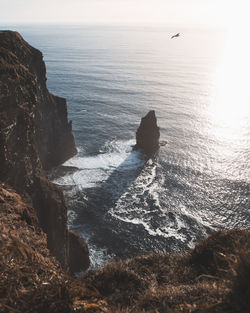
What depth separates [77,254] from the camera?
3131 centimetres

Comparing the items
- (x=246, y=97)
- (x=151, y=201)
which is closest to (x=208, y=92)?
(x=246, y=97)

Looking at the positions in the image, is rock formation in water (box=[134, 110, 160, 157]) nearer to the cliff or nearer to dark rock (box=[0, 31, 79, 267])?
dark rock (box=[0, 31, 79, 267])

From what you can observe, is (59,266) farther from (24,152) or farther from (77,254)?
(77,254)

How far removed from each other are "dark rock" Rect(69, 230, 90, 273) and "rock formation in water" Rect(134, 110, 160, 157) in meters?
35.1

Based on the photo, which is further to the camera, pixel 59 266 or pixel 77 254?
pixel 77 254

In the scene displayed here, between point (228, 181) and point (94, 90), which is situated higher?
point (94, 90)

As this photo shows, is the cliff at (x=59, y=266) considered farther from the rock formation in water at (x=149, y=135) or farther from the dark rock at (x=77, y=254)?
the rock formation in water at (x=149, y=135)

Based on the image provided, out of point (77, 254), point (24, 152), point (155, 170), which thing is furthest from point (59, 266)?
point (155, 170)

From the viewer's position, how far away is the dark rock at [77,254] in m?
31.0

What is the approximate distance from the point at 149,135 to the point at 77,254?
38.8 metres

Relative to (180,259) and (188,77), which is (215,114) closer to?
(188,77)

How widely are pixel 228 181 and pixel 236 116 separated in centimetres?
4777

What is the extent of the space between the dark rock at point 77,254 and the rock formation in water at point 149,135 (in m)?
35.1

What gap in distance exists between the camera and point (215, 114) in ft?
298
